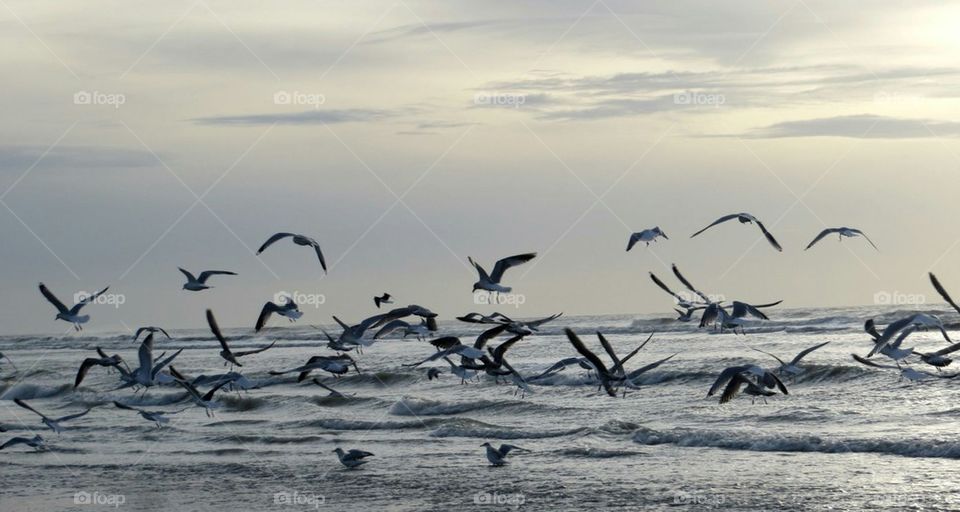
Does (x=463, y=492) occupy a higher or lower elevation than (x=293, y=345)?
lower

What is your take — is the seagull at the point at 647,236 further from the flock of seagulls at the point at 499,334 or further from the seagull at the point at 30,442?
the seagull at the point at 30,442

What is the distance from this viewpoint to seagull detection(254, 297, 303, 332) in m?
19.7

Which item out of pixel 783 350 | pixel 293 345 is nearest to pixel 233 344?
pixel 293 345

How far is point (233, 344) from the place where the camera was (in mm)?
65375

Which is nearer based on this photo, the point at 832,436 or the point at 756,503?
the point at 756,503

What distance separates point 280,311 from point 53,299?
14.3ft

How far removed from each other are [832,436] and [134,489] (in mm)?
11243

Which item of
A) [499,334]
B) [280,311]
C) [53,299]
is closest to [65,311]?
[53,299]

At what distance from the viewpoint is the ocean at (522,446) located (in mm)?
16172

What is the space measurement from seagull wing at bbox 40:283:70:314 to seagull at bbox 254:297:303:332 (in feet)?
11.8

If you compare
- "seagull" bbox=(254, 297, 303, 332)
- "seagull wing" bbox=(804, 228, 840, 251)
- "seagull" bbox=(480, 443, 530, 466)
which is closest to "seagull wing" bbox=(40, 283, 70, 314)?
"seagull" bbox=(254, 297, 303, 332)

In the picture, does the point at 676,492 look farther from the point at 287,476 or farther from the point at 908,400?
the point at 908,400

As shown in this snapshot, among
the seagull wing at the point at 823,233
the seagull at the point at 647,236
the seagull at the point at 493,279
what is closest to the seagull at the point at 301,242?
the seagull at the point at 493,279

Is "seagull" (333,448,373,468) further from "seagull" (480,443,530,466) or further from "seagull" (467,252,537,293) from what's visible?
"seagull" (467,252,537,293)
